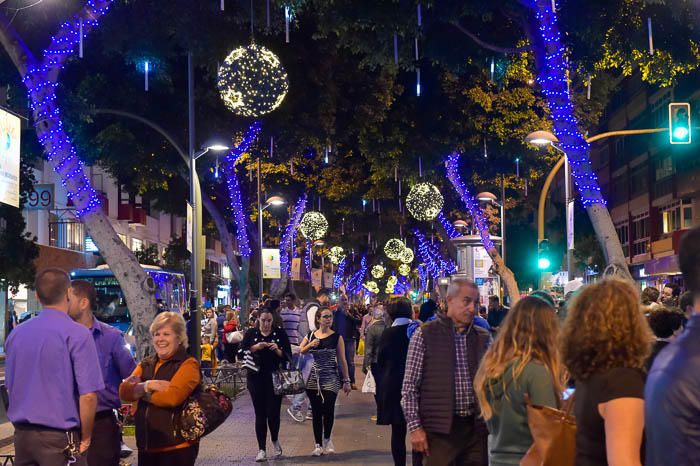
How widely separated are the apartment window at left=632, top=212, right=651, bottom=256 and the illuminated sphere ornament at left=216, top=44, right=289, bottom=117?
3936 centimetres

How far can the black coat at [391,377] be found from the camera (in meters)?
10.4

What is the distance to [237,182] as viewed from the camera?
34062mm

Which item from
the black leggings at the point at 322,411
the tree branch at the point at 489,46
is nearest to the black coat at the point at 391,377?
the black leggings at the point at 322,411

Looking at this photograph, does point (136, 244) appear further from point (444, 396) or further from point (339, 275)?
point (444, 396)

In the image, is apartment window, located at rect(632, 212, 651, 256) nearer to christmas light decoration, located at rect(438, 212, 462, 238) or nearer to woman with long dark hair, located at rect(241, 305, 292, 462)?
christmas light decoration, located at rect(438, 212, 462, 238)

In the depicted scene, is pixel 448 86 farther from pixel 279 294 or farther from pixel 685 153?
pixel 685 153

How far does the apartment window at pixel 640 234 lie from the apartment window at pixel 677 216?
10.7 feet

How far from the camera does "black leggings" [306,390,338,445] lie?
13.2m

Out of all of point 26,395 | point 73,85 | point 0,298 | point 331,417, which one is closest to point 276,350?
point 331,417

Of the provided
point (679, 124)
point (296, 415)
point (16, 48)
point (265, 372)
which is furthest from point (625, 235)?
point (265, 372)

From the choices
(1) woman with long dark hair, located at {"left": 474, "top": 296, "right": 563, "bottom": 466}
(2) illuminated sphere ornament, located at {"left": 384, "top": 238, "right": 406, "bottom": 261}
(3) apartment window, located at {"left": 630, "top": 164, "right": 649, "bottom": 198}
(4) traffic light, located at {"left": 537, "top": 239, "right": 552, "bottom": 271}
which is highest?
(3) apartment window, located at {"left": 630, "top": 164, "right": 649, "bottom": 198}

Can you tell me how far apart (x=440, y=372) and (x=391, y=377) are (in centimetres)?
317

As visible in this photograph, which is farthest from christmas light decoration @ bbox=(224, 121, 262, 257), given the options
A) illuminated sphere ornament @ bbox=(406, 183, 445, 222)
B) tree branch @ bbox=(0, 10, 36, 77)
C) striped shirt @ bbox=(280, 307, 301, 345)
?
tree branch @ bbox=(0, 10, 36, 77)

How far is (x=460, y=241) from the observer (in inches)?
1553
